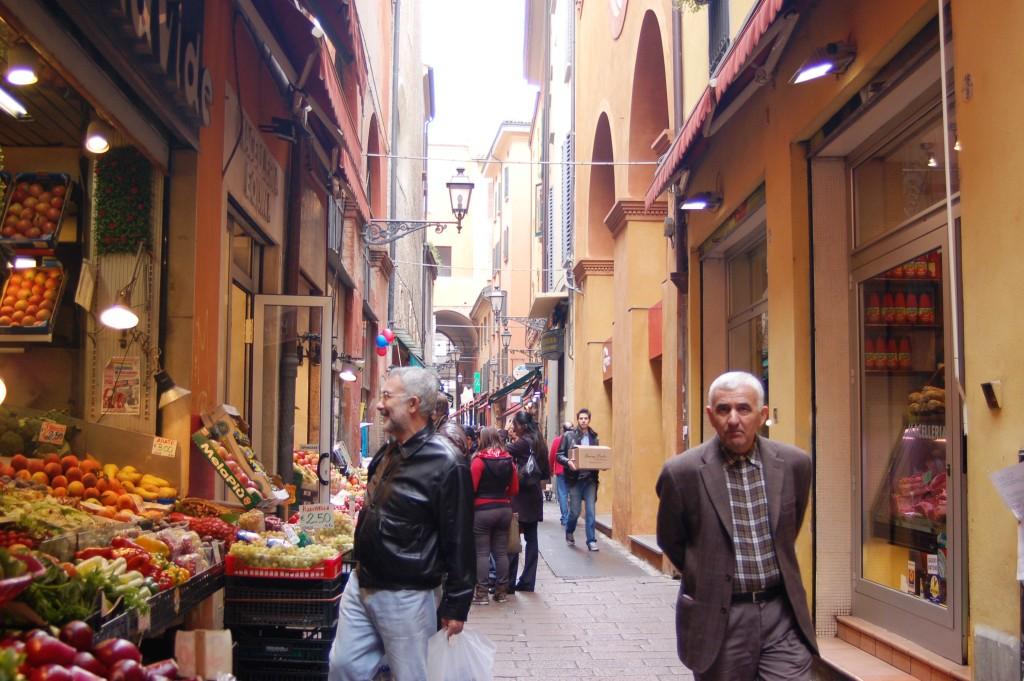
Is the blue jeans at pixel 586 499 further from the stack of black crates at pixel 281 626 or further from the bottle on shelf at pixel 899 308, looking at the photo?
the stack of black crates at pixel 281 626

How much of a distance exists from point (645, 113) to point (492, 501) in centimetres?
796

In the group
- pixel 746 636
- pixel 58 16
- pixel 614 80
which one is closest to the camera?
pixel 746 636

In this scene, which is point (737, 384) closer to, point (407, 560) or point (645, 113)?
point (407, 560)

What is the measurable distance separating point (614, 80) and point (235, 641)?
1388 cm

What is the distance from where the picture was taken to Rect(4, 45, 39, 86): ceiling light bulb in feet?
17.7

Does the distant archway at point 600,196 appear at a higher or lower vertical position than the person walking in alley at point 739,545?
higher

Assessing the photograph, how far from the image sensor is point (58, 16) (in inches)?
199

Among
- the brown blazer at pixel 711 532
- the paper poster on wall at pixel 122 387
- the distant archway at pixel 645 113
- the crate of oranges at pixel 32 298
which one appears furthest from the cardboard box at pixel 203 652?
the distant archway at pixel 645 113

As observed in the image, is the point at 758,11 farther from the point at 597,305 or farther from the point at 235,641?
the point at 597,305

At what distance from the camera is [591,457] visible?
14.3m

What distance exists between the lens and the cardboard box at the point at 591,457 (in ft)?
46.7

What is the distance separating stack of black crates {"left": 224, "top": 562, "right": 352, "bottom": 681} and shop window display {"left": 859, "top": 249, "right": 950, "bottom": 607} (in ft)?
11.7

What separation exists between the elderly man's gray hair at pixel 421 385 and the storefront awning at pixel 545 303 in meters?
19.8

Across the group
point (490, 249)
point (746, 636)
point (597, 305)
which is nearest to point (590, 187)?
point (597, 305)
